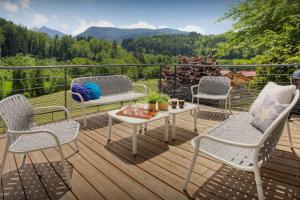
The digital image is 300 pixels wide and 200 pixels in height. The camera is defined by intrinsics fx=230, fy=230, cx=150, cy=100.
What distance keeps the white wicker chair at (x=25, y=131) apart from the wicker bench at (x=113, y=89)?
1.30m

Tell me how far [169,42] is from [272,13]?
117 feet

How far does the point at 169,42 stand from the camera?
43.3m

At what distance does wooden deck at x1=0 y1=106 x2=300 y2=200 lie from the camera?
1.93 m

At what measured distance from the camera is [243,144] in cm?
161

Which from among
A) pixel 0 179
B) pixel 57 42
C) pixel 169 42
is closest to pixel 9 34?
pixel 57 42

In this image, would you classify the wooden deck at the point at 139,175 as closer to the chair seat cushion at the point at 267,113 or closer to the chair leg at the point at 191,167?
the chair leg at the point at 191,167

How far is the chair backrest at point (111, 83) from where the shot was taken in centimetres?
420

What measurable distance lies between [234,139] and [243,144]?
0.55m

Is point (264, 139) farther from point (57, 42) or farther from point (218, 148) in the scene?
point (57, 42)

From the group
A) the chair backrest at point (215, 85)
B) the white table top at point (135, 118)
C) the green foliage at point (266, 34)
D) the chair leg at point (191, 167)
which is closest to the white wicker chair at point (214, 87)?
the chair backrest at point (215, 85)

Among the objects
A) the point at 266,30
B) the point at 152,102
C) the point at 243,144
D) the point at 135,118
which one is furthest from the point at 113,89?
the point at 266,30

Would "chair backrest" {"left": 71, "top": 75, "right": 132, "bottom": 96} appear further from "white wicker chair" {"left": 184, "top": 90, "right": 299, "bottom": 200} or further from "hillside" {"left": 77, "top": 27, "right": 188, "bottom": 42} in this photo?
"hillside" {"left": 77, "top": 27, "right": 188, "bottom": 42}

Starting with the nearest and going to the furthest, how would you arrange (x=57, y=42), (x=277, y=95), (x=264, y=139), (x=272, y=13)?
(x=264, y=139) → (x=277, y=95) → (x=272, y=13) → (x=57, y=42)

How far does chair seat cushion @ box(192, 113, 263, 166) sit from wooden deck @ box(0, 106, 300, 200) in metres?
0.37
